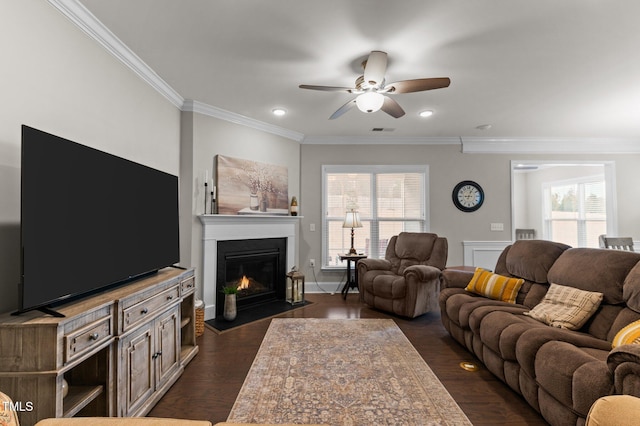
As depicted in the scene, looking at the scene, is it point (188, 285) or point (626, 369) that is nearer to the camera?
point (626, 369)

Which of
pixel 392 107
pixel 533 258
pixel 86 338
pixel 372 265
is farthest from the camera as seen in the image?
pixel 372 265

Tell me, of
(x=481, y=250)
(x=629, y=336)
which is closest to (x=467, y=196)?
(x=481, y=250)

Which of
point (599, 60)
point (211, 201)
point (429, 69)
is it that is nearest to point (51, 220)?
point (211, 201)

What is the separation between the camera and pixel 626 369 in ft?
4.49

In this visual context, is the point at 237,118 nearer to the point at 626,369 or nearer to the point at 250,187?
the point at 250,187

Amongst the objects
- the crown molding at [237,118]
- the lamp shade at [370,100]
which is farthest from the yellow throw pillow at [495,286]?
the crown molding at [237,118]

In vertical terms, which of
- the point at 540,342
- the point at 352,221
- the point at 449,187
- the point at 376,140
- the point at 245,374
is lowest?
the point at 245,374

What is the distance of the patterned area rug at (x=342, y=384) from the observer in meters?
1.96

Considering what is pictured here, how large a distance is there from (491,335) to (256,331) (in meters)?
2.30

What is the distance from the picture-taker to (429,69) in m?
2.88

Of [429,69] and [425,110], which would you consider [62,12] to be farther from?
[425,110]

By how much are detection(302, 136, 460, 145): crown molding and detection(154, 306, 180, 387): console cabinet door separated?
3597 millimetres

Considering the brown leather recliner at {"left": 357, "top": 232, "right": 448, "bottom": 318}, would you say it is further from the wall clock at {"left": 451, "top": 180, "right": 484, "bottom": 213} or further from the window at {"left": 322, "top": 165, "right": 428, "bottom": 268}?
the wall clock at {"left": 451, "top": 180, "right": 484, "bottom": 213}

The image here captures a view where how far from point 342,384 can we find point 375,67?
2478 mm
